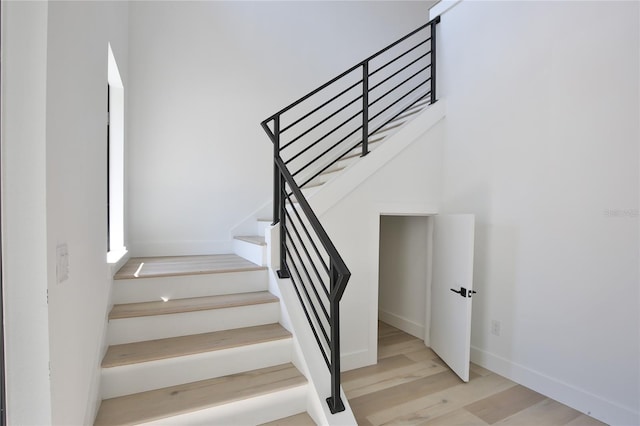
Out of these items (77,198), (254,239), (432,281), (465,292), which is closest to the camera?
(77,198)

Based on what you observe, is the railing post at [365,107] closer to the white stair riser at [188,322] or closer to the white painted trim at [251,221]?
the white painted trim at [251,221]

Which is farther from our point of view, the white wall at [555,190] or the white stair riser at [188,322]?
the white wall at [555,190]

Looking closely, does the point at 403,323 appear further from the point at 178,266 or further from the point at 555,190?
the point at 178,266

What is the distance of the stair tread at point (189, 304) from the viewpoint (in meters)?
2.04

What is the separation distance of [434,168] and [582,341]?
1868 mm

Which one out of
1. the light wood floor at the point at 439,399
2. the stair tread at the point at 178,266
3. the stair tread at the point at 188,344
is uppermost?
the stair tread at the point at 178,266

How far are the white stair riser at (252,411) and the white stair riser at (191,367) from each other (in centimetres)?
27

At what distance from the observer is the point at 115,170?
284 centimetres

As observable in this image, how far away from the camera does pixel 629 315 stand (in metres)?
2.09

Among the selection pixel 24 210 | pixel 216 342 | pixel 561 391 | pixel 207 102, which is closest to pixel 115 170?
pixel 207 102

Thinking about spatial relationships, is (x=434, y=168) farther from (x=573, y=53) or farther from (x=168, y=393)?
(x=168, y=393)

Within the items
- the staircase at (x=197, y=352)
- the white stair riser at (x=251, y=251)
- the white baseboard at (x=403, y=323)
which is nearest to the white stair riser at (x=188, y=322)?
the staircase at (x=197, y=352)

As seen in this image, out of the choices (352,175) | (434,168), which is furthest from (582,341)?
(352,175)

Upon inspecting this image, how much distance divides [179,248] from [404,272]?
102 inches
